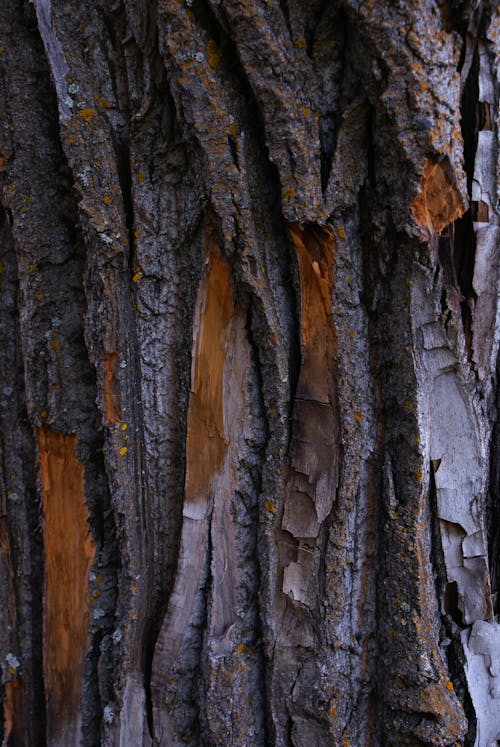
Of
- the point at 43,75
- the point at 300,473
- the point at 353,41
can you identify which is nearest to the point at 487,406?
the point at 300,473

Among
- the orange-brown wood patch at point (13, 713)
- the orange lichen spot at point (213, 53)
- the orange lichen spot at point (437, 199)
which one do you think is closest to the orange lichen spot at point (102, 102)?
the orange lichen spot at point (213, 53)

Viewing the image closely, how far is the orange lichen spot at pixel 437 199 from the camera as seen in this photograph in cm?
109

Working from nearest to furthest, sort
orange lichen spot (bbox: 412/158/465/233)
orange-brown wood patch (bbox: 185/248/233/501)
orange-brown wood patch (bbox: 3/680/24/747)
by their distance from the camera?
orange lichen spot (bbox: 412/158/465/233) → orange-brown wood patch (bbox: 185/248/233/501) → orange-brown wood patch (bbox: 3/680/24/747)

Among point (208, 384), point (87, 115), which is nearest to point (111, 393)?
point (208, 384)

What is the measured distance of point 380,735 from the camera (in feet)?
4.05

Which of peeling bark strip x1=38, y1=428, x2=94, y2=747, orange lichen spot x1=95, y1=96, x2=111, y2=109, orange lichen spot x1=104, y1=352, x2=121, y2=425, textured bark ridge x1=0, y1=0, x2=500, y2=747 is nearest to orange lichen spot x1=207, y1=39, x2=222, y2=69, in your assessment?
textured bark ridge x1=0, y1=0, x2=500, y2=747

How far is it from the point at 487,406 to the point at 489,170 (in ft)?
1.87

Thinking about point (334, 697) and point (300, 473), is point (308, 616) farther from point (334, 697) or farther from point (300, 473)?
point (300, 473)

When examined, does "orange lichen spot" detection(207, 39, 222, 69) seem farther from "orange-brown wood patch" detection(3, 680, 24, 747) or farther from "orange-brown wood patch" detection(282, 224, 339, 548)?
"orange-brown wood patch" detection(3, 680, 24, 747)

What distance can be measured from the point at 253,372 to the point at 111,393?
13.8 inches

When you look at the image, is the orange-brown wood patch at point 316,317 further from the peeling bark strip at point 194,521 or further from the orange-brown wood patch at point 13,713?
the orange-brown wood patch at point 13,713

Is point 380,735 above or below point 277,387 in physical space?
below

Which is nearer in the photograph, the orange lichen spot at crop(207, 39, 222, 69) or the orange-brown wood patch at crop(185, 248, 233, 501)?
the orange lichen spot at crop(207, 39, 222, 69)

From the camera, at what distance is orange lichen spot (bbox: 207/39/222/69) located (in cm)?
110
